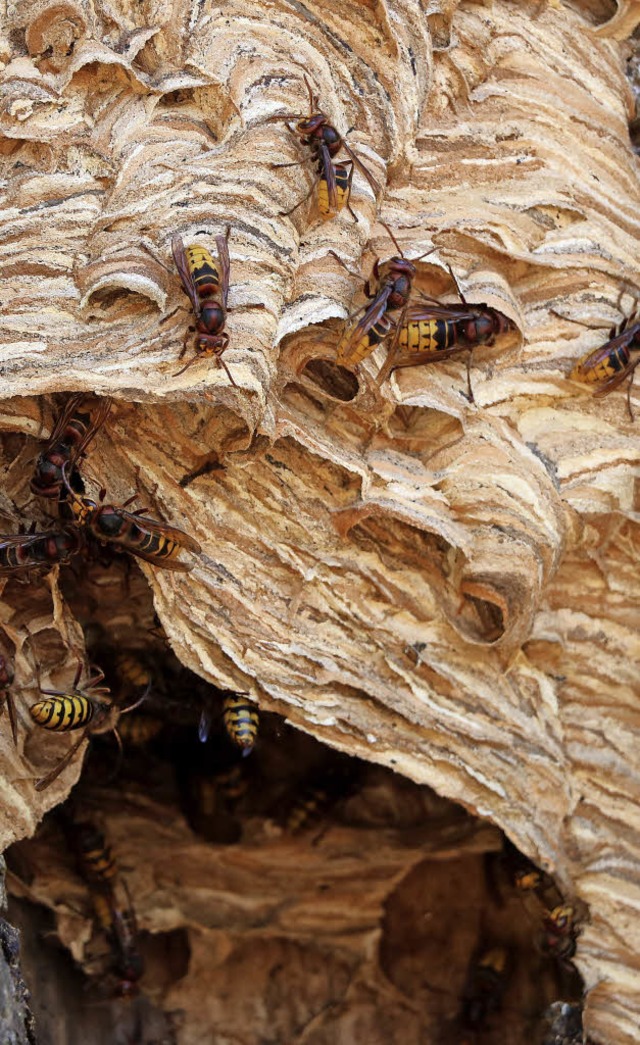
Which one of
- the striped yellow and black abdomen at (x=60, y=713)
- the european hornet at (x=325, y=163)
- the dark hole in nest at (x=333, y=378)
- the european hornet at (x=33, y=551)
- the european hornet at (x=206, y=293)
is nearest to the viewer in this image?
the european hornet at (x=206, y=293)

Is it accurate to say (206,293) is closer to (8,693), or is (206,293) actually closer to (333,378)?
(333,378)

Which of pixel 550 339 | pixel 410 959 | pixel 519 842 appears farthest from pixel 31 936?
pixel 550 339

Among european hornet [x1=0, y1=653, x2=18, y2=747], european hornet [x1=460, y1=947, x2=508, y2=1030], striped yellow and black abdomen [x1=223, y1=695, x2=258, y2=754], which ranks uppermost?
european hornet [x1=0, y1=653, x2=18, y2=747]

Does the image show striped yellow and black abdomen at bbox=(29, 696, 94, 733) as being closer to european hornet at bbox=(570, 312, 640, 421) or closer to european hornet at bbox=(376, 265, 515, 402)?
european hornet at bbox=(376, 265, 515, 402)

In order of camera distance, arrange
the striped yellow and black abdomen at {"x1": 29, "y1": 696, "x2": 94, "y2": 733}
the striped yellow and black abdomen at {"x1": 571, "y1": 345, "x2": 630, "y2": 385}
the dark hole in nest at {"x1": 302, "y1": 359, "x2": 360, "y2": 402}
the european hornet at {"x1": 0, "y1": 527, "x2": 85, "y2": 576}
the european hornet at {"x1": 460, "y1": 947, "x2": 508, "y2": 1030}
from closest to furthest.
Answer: the striped yellow and black abdomen at {"x1": 29, "y1": 696, "x2": 94, "y2": 733}, the european hornet at {"x1": 0, "y1": 527, "x2": 85, "y2": 576}, the dark hole in nest at {"x1": 302, "y1": 359, "x2": 360, "y2": 402}, the striped yellow and black abdomen at {"x1": 571, "y1": 345, "x2": 630, "y2": 385}, the european hornet at {"x1": 460, "y1": 947, "x2": 508, "y2": 1030}

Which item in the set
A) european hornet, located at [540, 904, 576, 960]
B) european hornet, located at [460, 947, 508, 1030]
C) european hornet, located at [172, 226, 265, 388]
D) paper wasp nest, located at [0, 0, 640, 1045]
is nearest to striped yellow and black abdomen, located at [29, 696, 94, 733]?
paper wasp nest, located at [0, 0, 640, 1045]

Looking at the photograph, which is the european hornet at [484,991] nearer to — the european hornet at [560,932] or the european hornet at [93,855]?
the european hornet at [560,932]

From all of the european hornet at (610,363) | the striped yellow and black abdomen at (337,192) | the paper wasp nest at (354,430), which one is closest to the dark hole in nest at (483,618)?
the paper wasp nest at (354,430)
